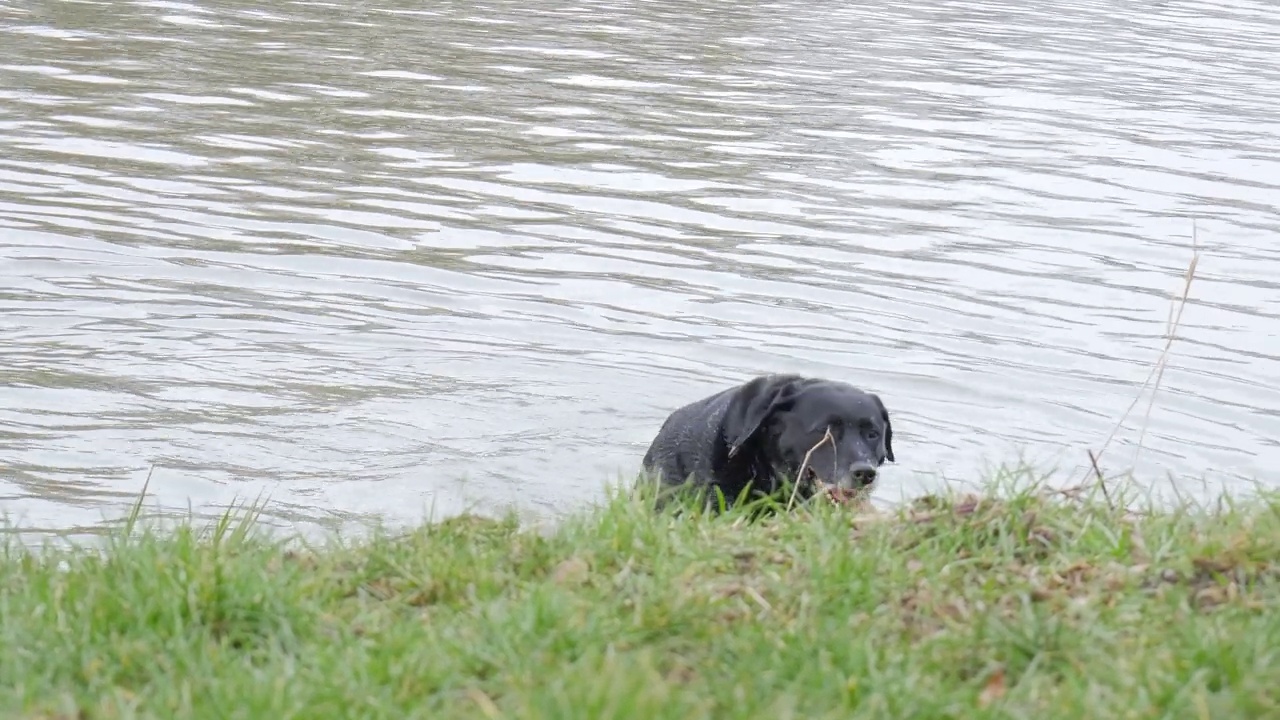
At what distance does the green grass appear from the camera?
12.6 ft

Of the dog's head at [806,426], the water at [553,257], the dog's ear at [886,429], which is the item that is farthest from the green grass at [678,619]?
the dog's ear at [886,429]

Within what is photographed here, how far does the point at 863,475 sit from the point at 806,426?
0.45 m

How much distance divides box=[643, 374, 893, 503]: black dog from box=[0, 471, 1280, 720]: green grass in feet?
7.20

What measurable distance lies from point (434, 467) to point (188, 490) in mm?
1226

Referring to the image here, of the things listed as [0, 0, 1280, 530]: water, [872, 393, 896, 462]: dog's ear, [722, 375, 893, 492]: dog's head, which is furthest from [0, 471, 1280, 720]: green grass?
[872, 393, 896, 462]: dog's ear

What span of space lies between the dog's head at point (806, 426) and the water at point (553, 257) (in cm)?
32

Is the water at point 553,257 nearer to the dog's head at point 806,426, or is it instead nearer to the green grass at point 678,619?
the dog's head at point 806,426

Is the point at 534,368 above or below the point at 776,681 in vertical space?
below

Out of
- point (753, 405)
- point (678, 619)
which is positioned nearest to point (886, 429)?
point (753, 405)

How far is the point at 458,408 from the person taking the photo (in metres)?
9.38

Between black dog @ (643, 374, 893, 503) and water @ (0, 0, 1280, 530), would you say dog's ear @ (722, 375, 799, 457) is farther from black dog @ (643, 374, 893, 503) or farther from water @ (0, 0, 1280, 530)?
water @ (0, 0, 1280, 530)

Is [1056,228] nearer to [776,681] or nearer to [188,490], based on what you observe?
[188,490]

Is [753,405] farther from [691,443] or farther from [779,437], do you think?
[691,443]

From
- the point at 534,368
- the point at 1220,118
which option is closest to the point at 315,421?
the point at 534,368
